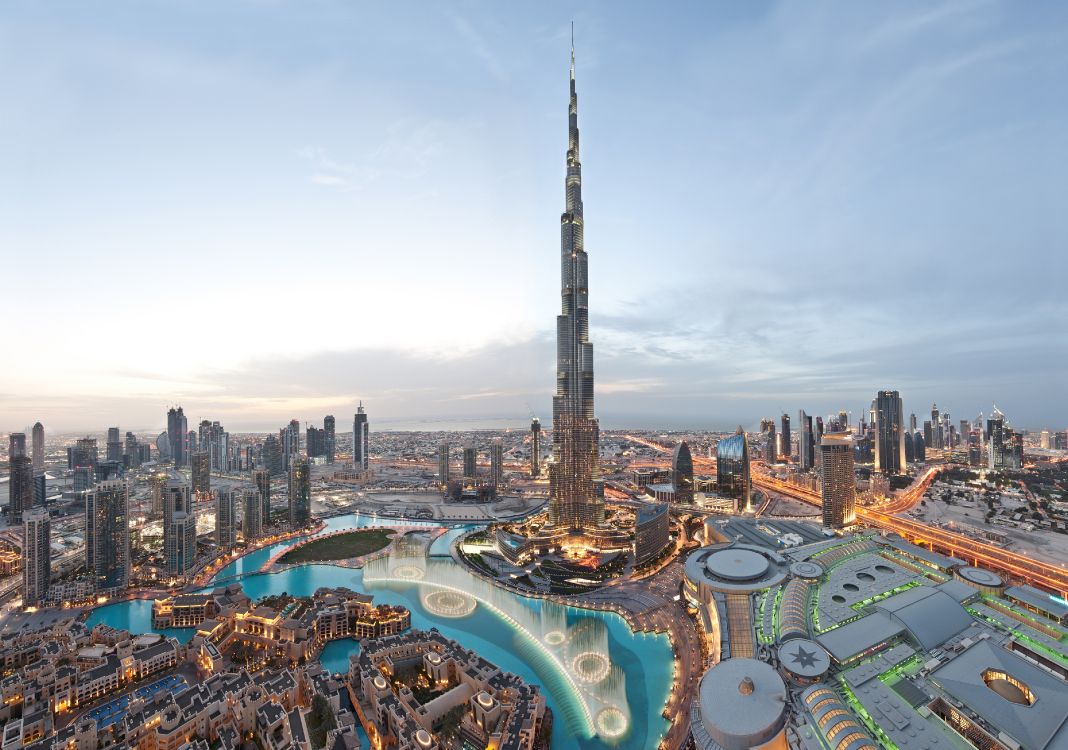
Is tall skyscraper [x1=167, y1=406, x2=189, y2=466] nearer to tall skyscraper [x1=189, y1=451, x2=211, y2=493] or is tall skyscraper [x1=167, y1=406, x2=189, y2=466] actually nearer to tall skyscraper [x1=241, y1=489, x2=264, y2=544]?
tall skyscraper [x1=189, y1=451, x2=211, y2=493]

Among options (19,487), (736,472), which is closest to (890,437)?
(736,472)

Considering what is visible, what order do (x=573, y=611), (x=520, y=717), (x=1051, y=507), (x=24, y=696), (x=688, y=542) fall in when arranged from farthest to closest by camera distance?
(x=1051, y=507) → (x=688, y=542) → (x=573, y=611) → (x=24, y=696) → (x=520, y=717)

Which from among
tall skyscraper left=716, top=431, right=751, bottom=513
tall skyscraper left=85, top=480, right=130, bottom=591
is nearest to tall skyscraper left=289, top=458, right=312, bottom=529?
tall skyscraper left=85, top=480, right=130, bottom=591

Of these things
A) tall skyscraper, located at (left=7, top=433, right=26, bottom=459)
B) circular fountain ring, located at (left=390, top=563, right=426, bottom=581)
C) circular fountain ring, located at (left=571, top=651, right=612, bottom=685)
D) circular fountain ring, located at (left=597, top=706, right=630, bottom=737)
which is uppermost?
tall skyscraper, located at (left=7, top=433, right=26, bottom=459)

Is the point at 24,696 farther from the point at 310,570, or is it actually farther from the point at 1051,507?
the point at 1051,507

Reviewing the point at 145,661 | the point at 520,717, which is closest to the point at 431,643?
the point at 520,717

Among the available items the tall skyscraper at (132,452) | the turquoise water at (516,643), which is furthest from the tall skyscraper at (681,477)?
the tall skyscraper at (132,452)
